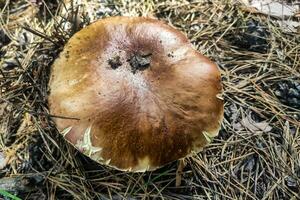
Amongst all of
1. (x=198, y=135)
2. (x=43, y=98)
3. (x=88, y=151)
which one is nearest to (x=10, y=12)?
(x=43, y=98)

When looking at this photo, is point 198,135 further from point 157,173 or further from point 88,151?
point 88,151

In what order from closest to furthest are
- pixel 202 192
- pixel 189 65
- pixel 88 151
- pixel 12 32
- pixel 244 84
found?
pixel 88 151
pixel 189 65
pixel 202 192
pixel 244 84
pixel 12 32

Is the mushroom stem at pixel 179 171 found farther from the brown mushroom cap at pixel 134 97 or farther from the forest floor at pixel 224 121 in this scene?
the brown mushroom cap at pixel 134 97

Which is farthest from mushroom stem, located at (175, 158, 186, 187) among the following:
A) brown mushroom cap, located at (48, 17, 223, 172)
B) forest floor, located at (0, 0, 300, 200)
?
brown mushroom cap, located at (48, 17, 223, 172)

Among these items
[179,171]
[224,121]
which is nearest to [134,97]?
[179,171]

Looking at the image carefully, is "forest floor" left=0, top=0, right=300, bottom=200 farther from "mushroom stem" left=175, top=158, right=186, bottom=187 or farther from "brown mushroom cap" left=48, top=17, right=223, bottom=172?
"brown mushroom cap" left=48, top=17, right=223, bottom=172
